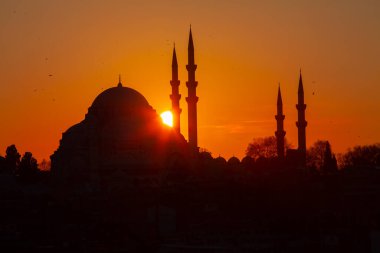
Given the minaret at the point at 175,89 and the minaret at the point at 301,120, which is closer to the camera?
the minaret at the point at 175,89

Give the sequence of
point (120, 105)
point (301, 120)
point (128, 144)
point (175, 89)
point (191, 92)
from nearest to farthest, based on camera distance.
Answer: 1. point (191, 92)
2. point (175, 89)
3. point (128, 144)
4. point (301, 120)
5. point (120, 105)

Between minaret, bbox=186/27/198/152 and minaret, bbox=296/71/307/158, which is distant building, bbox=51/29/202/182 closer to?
minaret, bbox=186/27/198/152

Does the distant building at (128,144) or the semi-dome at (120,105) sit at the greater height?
the semi-dome at (120,105)

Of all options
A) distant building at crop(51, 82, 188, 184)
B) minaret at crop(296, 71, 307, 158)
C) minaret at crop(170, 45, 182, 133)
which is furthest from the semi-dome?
minaret at crop(296, 71, 307, 158)

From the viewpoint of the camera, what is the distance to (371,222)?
34.1 meters

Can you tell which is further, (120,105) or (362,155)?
(362,155)

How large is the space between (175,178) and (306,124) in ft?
27.3

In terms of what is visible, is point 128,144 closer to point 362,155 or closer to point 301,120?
point 301,120

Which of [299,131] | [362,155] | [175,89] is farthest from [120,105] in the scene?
[362,155]

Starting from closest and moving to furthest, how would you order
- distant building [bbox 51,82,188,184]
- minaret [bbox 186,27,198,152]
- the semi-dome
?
1. minaret [bbox 186,27,198,152]
2. distant building [bbox 51,82,188,184]
3. the semi-dome

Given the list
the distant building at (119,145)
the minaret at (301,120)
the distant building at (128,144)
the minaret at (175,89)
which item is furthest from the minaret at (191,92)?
the minaret at (301,120)

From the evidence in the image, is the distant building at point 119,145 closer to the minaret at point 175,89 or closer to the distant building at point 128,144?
the distant building at point 128,144

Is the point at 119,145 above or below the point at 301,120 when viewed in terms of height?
below

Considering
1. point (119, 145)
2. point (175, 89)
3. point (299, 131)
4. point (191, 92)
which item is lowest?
point (119, 145)
